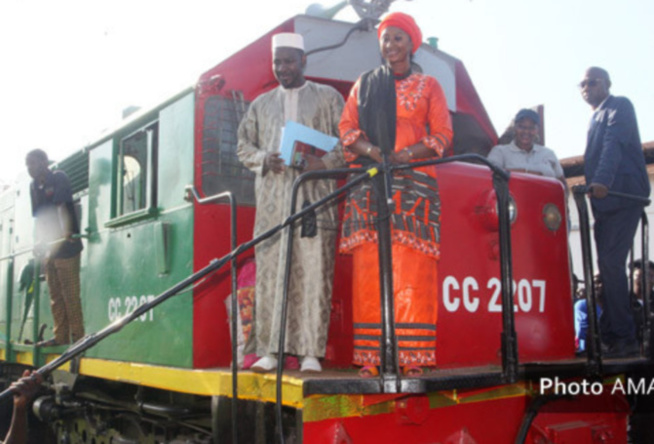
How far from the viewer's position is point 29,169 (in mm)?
5766

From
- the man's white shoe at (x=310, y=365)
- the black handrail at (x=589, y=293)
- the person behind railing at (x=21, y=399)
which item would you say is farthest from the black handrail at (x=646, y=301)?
the person behind railing at (x=21, y=399)

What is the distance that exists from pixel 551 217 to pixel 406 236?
1.36m

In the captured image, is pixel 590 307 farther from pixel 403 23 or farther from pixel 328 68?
pixel 328 68

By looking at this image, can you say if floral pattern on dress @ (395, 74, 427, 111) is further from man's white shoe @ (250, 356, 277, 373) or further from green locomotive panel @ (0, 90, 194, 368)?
man's white shoe @ (250, 356, 277, 373)

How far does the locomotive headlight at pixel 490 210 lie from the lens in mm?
3602

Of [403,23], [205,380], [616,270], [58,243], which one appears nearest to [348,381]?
[205,380]

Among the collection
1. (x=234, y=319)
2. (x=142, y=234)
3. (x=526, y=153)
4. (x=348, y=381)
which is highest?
(x=526, y=153)

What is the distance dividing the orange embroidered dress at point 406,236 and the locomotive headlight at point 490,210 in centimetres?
56

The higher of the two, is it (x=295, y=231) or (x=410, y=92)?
(x=410, y=92)

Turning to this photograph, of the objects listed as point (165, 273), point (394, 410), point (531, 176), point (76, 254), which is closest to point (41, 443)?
point (76, 254)

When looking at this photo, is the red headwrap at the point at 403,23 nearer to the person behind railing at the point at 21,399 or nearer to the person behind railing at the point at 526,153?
the person behind railing at the point at 526,153

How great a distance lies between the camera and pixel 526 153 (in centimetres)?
455

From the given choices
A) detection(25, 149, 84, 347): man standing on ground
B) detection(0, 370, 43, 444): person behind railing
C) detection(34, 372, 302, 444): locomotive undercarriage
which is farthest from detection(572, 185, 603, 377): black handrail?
detection(25, 149, 84, 347): man standing on ground

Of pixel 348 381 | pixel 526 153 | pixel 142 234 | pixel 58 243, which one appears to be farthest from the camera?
pixel 58 243
